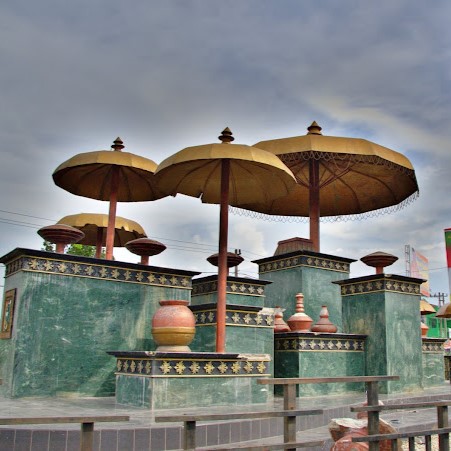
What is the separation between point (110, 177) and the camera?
1173 centimetres

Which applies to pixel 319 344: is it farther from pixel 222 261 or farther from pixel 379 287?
pixel 222 261

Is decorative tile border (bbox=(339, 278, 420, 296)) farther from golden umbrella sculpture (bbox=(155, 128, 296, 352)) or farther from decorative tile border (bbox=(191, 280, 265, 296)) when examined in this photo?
golden umbrella sculpture (bbox=(155, 128, 296, 352))

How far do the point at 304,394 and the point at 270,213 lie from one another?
23.9 feet

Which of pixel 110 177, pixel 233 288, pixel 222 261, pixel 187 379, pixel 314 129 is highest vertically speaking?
pixel 314 129

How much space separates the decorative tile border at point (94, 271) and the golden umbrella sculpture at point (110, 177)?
4.20 ft

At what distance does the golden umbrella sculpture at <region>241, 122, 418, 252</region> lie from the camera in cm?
1179

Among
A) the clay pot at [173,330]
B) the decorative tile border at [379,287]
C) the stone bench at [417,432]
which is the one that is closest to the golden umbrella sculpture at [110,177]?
the clay pot at [173,330]

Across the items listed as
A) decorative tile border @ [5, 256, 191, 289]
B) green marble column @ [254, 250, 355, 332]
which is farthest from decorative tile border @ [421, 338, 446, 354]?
decorative tile border @ [5, 256, 191, 289]

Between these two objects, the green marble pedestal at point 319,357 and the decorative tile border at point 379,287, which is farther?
the decorative tile border at point 379,287

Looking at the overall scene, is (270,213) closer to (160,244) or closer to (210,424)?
(160,244)

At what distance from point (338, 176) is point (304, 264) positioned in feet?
9.45

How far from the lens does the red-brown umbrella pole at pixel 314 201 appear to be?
12.9 metres

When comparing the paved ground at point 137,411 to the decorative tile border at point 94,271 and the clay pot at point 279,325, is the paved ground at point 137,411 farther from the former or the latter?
the decorative tile border at point 94,271

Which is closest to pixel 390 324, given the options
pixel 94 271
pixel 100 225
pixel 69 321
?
pixel 94 271
